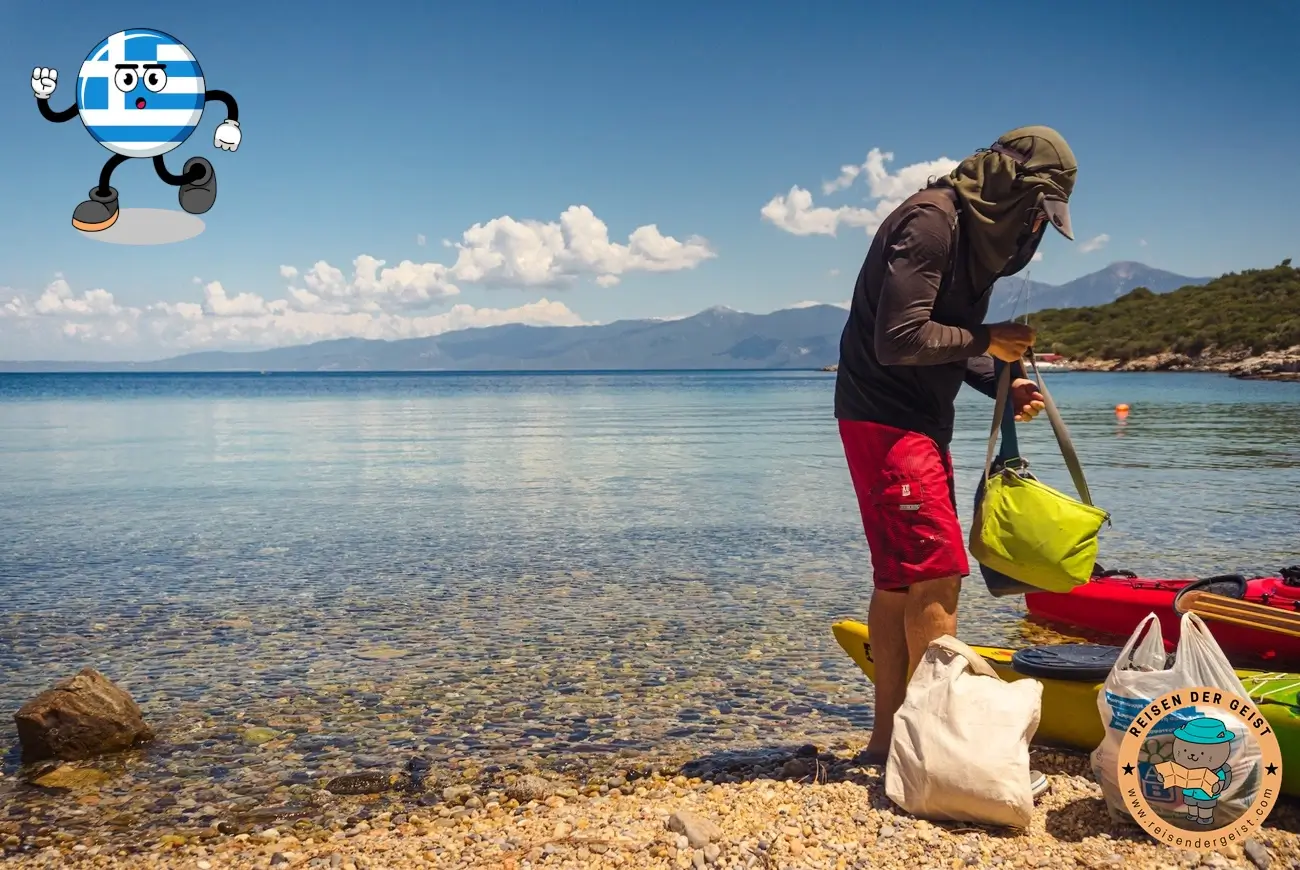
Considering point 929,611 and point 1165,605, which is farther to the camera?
point 1165,605

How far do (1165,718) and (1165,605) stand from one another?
12.6 ft

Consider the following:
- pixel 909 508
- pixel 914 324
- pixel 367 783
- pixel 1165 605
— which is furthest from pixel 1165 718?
pixel 1165 605

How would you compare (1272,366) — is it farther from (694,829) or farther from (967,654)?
(694,829)

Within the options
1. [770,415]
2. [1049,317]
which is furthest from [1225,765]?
[1049,317]

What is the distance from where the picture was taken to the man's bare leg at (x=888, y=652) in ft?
13.8

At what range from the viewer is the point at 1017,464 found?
14.0ft

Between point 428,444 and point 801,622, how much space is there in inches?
865

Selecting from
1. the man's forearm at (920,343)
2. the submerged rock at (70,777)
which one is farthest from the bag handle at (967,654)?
the submerged rock at (70,777)

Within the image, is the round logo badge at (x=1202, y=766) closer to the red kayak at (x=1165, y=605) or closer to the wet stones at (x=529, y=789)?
the red kayak at (x=1165, y=605)

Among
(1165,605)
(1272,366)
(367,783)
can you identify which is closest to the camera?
(367,783)

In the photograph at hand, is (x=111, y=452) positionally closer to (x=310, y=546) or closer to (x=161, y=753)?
(x=310, y=546)

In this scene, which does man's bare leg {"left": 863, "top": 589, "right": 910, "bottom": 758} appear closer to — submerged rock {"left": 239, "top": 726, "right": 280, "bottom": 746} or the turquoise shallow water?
the turquoise shallow water

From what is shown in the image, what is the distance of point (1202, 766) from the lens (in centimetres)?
350

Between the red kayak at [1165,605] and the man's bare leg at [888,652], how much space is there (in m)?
1.80
